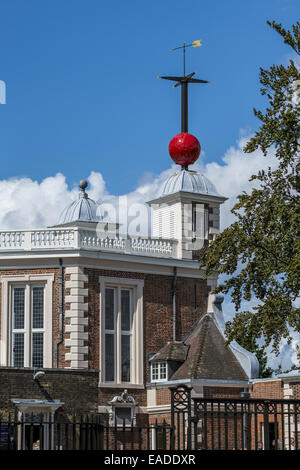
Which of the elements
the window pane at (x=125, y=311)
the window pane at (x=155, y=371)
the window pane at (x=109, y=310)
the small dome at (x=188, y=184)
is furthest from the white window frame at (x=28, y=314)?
the small dome at (x=188, y=184)

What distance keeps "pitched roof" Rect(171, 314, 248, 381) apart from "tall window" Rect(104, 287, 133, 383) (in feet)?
6.87

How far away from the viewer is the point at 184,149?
4294 centimetres

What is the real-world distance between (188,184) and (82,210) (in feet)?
18.3

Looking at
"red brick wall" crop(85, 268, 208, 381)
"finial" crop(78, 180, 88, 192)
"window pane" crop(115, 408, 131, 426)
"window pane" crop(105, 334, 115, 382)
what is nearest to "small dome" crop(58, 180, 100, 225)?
"finial" crop(78, 180, 88, 192)

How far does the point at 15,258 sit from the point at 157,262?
595 centimetres

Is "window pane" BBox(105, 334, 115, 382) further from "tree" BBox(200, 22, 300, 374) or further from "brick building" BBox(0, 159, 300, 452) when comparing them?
"tree" BBox(200, 22, 300, 374)

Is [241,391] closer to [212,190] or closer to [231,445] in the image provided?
[231,445]

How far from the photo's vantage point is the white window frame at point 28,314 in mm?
37625

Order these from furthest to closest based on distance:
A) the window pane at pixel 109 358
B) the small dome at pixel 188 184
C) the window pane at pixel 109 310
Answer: the small dome at pixel 188 184
the window pane at pixel 109 310
the window pane at pixel 109 358

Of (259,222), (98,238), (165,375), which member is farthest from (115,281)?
(259,222)

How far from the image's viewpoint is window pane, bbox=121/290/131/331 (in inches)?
1539

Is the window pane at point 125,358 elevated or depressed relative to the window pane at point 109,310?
depressed

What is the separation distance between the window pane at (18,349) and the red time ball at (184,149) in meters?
11.1

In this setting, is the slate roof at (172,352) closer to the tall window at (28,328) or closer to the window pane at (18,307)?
the tall window at (28,328)
